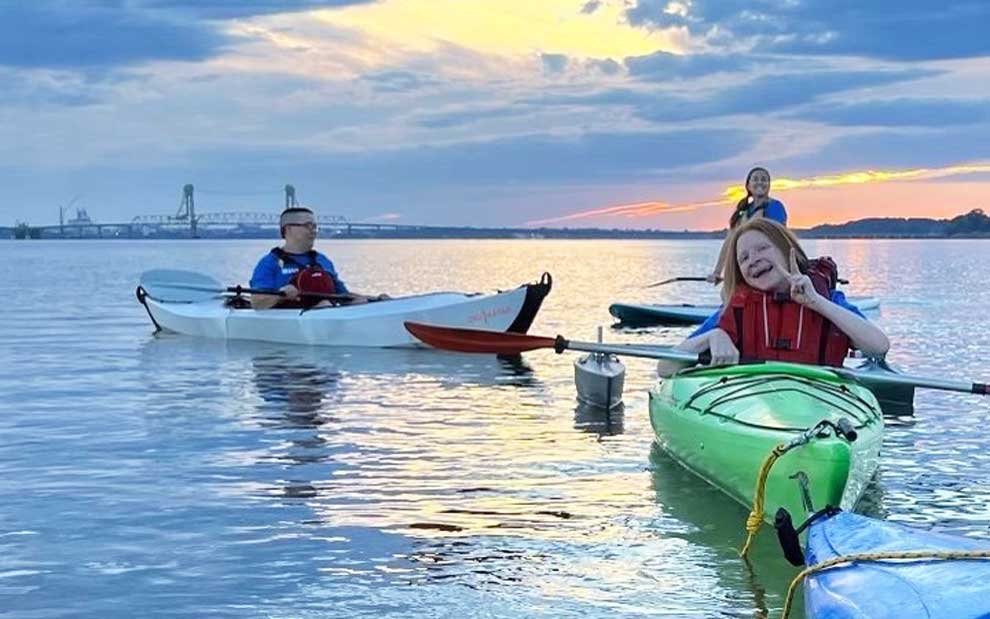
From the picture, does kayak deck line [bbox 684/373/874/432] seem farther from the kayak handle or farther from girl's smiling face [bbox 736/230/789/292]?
the kayak handle

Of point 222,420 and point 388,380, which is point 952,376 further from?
point 222,420

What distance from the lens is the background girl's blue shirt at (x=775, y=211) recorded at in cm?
1165

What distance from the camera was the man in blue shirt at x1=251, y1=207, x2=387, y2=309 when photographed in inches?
648

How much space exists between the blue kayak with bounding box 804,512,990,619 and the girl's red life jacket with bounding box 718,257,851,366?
289 cm

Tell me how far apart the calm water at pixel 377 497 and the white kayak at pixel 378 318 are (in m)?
0.93

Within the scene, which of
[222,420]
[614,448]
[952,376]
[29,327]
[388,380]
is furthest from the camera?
[29,327]

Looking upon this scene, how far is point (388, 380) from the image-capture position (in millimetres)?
14586

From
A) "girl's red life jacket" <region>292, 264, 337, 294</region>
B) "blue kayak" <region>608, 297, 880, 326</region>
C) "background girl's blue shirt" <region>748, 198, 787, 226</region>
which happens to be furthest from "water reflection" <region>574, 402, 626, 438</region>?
"blue kayak" <region>608, 297, 880, 326</region>

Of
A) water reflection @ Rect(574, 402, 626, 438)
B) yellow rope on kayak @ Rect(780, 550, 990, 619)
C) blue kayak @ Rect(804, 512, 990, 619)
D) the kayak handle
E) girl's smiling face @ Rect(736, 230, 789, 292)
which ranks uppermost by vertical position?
girl's smiling face @ Rect(736, 230, 789, 292)

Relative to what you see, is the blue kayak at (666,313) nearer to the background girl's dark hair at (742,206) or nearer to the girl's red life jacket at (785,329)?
the background girl's dark hair at (742,206)

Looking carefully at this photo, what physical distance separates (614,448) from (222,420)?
3.79m

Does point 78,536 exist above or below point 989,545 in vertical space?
below

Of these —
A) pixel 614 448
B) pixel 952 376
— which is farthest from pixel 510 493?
pixel 952 376

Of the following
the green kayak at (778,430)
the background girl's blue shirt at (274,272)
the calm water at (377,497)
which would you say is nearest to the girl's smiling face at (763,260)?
the green kayak at (778,430)
